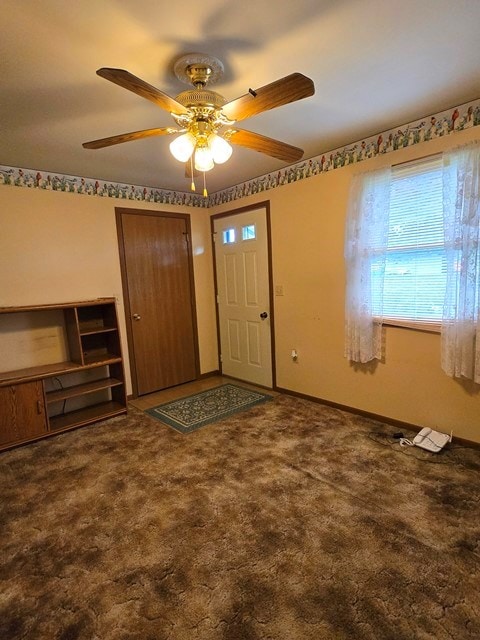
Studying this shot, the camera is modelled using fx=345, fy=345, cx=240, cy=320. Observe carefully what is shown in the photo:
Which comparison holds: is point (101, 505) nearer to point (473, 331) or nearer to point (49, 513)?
point (49, 513)

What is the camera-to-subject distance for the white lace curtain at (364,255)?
286cm

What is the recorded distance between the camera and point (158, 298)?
4270mm

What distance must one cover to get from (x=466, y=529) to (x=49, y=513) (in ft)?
7.86

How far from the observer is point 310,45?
1698 millimetres

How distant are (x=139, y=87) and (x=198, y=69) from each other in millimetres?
560

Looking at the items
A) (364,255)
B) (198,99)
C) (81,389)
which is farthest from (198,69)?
(81,389)

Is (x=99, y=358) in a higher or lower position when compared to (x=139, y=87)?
lower

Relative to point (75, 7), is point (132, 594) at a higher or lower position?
lower

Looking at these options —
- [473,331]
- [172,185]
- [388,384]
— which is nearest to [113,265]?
[172,185]

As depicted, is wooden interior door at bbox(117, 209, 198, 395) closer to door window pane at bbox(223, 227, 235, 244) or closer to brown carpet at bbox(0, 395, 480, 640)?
door window pane at bbox(223, 227, 235, 244)

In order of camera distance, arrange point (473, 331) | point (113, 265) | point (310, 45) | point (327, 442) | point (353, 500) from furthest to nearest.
→ point (113, 265) → point (327, 442) → point (473, 331) → point (353, 500) → point (310, 45)

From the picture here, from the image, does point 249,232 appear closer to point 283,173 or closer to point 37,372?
point 283,173

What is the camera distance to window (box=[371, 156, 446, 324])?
2.62 meters

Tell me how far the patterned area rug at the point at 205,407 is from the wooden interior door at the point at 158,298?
0.55m
